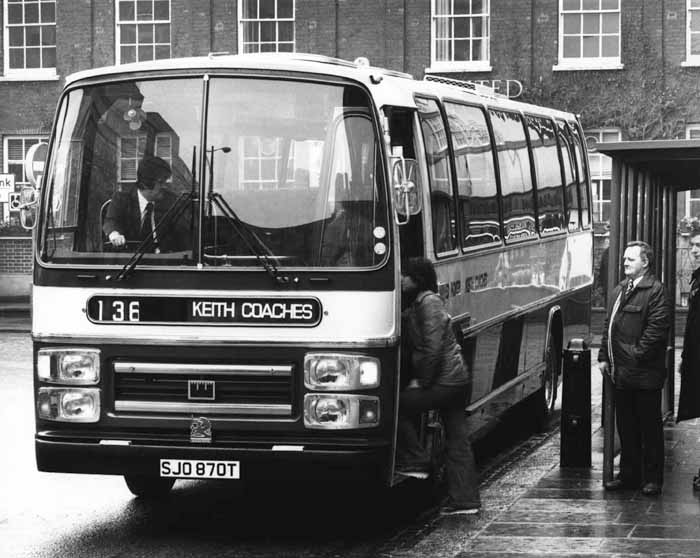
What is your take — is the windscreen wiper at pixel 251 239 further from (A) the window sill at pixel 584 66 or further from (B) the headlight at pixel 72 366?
(A) the window sill at pixel 584 66

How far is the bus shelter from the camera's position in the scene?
11227 millimetres

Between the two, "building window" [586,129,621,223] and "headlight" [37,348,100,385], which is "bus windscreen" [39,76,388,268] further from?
"building window" [586,129,621,223]

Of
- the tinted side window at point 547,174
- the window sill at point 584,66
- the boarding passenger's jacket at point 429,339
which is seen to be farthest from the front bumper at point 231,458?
the window sill at point 584,66

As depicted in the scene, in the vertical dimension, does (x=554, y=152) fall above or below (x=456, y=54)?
below

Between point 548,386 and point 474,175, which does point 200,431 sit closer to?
point 474,175

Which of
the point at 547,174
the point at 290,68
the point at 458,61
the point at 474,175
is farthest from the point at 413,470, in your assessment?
the point at 458,61

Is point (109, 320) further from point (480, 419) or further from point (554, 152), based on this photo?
point (554, 152)

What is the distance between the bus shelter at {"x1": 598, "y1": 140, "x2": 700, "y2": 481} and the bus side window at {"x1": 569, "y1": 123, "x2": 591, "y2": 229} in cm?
294

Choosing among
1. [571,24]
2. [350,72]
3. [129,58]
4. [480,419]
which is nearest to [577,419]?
[480,419]

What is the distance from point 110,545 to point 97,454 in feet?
1.82

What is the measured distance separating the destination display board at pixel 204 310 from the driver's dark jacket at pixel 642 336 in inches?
95.4

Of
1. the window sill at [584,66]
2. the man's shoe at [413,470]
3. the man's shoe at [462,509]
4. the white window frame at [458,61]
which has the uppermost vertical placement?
the white window frame at [458,61]

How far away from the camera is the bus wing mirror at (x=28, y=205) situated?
972 centimetres

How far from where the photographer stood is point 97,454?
9.14 meters
